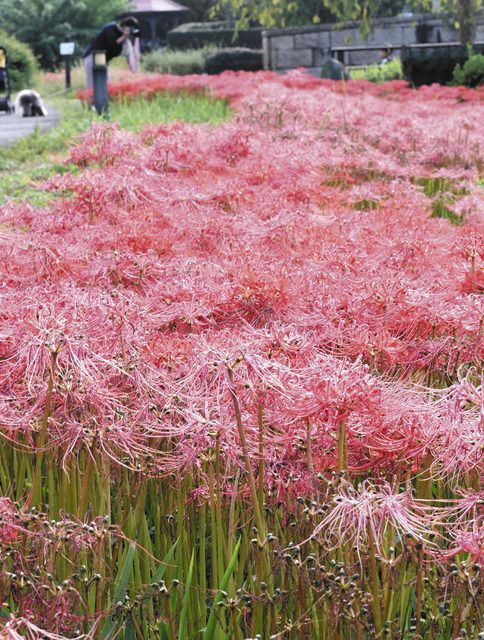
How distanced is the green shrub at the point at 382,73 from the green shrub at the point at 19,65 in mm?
10116

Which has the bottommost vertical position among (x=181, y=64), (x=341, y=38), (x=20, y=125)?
(x=20, y=125)

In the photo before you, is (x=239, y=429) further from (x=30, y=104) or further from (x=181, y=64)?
(x=181, y=64)

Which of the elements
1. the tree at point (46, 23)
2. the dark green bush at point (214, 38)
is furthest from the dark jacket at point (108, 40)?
the tree at point (46, 23)

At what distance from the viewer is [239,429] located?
1988mm

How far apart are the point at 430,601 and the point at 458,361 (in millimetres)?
768

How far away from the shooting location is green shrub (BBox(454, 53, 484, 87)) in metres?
19.4

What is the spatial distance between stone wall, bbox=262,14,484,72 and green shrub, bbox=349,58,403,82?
157 centimetres

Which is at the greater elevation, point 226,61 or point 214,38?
point 214,38

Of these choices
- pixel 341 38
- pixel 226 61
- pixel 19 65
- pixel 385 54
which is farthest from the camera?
pixel 19 65

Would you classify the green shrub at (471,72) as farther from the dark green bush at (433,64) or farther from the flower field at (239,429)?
the flower field at (239,429)

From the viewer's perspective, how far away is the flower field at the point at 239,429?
203cm

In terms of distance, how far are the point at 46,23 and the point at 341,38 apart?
1521cm

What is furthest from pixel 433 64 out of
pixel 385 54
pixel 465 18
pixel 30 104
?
pixel 30 104

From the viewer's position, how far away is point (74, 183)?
5.11m
